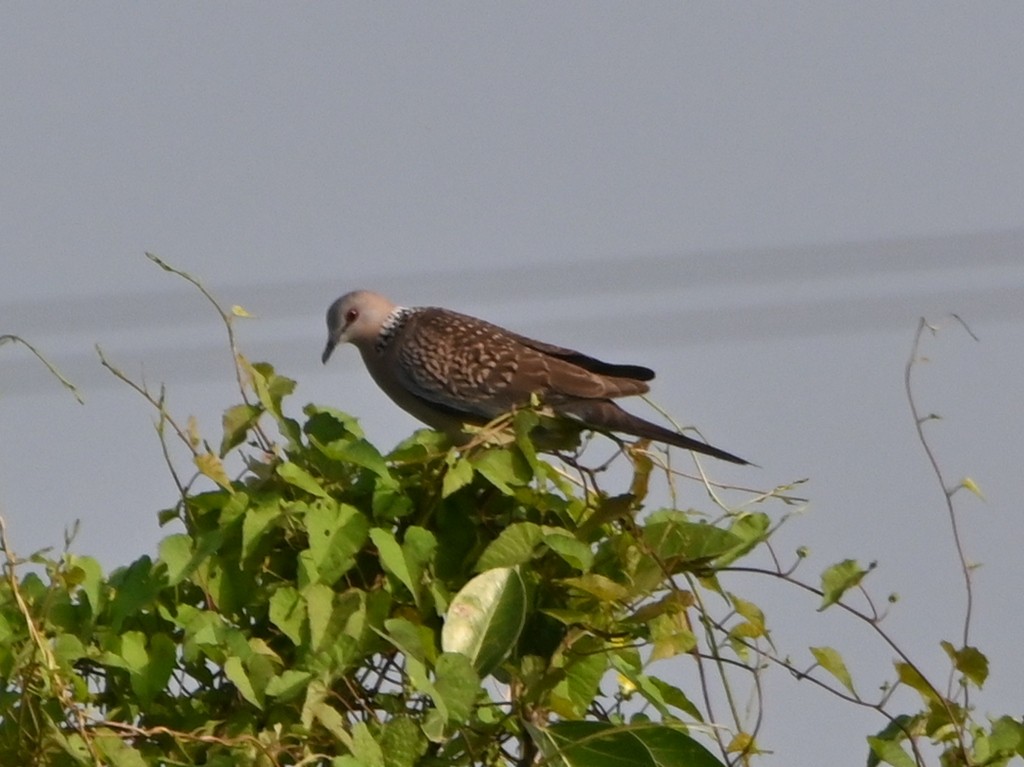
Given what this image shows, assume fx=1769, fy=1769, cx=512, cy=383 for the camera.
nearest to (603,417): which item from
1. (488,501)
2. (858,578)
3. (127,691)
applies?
(488,501)

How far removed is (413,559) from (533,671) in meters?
0.29

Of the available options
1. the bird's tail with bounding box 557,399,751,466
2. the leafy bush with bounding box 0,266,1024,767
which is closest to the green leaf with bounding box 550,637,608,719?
the leafy bush with bounding box 0,266,1024,767

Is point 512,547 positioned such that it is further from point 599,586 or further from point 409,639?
point 409,639

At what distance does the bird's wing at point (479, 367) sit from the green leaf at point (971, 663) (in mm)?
1763

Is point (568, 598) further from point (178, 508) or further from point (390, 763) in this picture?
point (178, 508)

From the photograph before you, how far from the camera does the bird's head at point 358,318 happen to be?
18.1 ft

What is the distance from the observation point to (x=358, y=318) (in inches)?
218

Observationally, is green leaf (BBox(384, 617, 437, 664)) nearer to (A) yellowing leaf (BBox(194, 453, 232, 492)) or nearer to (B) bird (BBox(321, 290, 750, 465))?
(A) yellowing leaf (BBox(194, 453, 232, 492))

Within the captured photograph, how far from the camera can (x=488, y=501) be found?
10.5 ft

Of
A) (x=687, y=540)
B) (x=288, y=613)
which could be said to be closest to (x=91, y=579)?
(x=288, y=613)

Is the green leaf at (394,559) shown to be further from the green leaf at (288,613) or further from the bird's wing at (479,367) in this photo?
the bird's wing at (479,367)

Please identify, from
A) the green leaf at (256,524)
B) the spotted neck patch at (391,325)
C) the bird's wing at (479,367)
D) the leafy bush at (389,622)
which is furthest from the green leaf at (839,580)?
the spotted neck patch at (391,325)

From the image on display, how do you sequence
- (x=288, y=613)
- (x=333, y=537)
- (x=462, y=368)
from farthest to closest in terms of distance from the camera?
(x=462, y=368), (x=333, y=537), (x=288, y=613)

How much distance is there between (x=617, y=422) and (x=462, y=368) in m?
0.85
